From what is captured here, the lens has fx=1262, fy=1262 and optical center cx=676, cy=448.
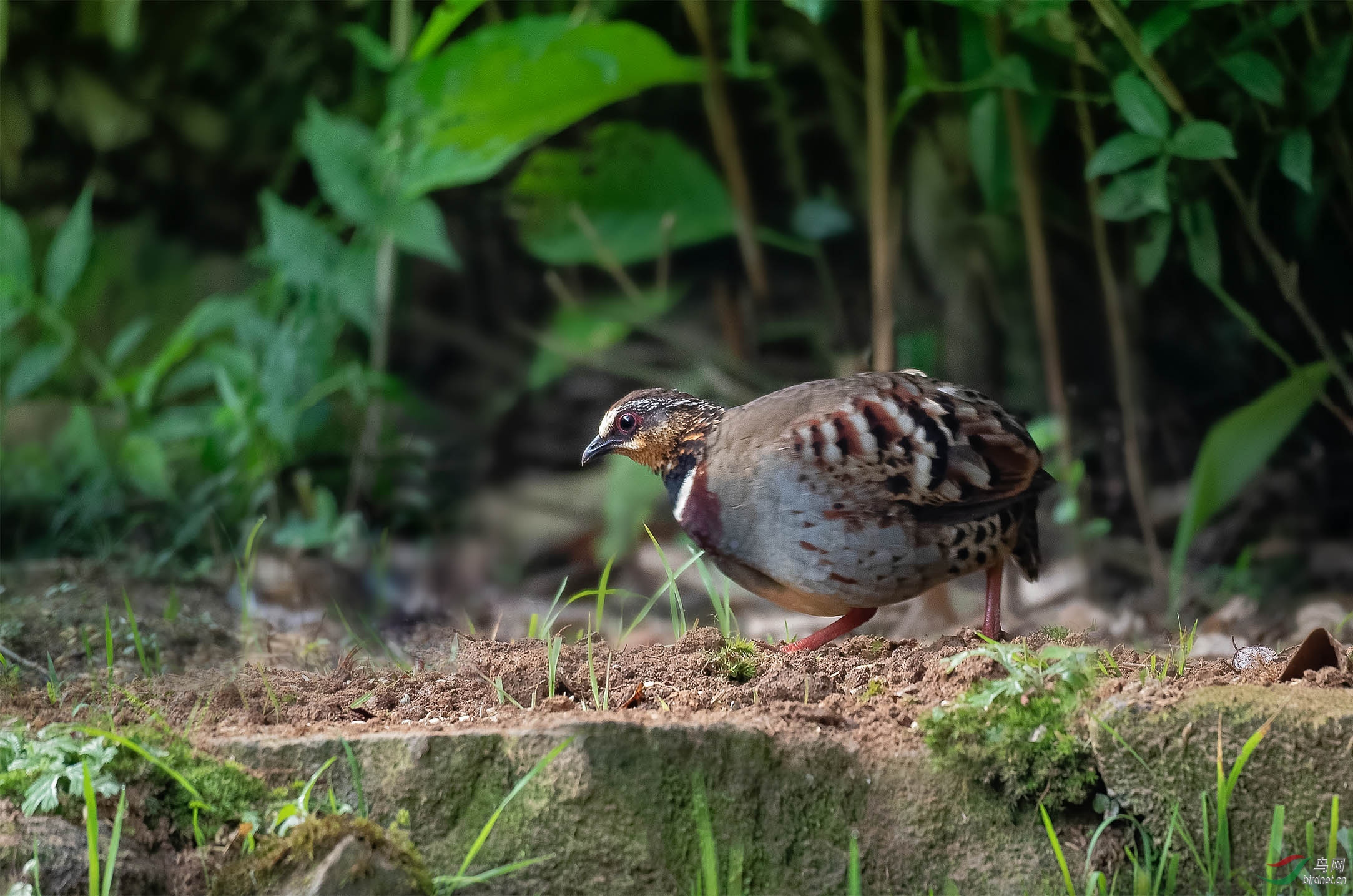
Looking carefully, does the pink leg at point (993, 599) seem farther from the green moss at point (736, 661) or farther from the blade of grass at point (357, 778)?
the blade of grass at point (357, 778)

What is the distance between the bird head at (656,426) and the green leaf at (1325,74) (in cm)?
201

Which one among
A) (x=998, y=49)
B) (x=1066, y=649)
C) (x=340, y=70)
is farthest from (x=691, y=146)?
(x=1066, y=649)

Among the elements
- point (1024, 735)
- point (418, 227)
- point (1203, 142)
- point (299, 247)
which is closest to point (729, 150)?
point (418, 227)

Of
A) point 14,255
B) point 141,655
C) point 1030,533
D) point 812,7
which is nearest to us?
point 141,655

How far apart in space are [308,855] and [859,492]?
1.30 m

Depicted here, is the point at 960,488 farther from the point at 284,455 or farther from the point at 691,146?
the point at 691,146

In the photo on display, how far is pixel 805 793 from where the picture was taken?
7.13ft

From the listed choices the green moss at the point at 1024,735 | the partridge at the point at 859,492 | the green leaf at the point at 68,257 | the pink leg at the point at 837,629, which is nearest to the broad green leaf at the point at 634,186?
the green leaf at the point at 68,257

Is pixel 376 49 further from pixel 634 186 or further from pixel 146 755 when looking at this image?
pixel 146 755

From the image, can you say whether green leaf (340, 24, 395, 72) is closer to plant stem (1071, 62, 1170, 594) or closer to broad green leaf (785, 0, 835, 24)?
broad green leaf (785, 0, 835, 24)

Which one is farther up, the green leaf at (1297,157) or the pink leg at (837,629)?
the green leaf at (1297,157)

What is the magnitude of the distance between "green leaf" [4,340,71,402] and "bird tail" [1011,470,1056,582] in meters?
3.34

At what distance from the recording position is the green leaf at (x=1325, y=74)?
3.49m

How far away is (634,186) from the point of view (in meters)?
4.97
